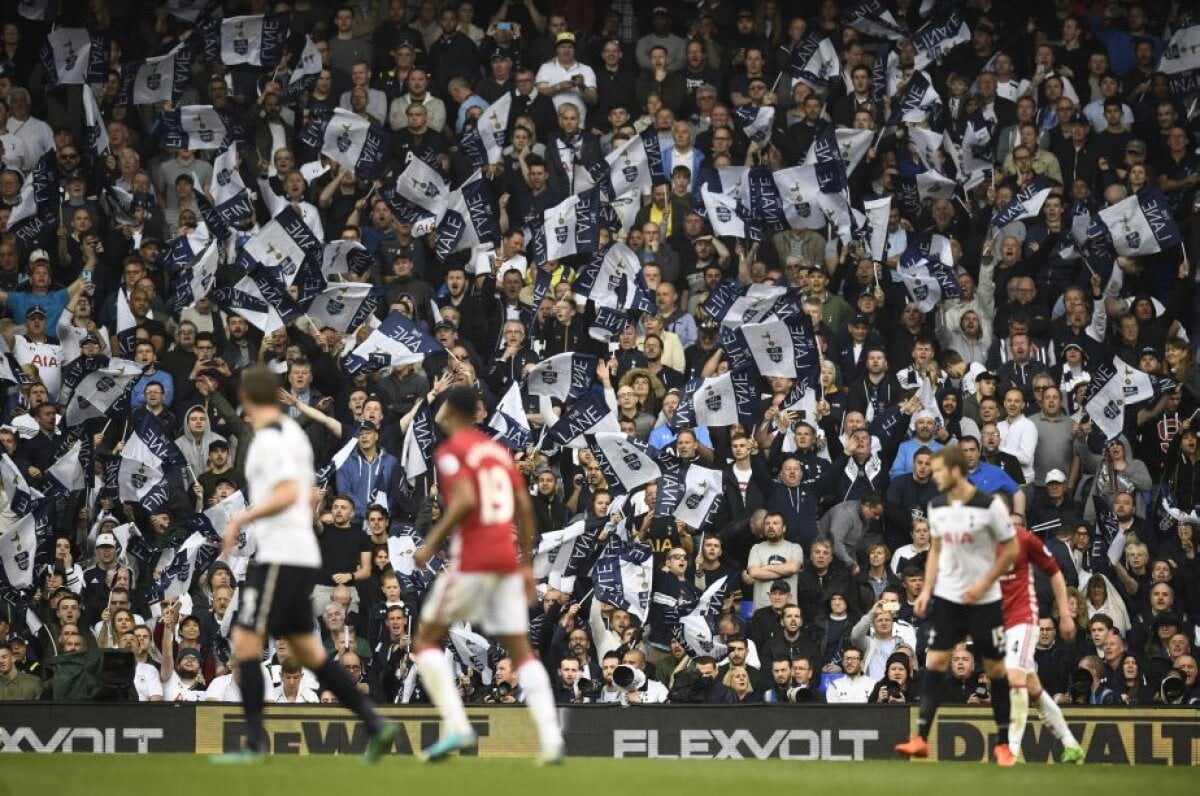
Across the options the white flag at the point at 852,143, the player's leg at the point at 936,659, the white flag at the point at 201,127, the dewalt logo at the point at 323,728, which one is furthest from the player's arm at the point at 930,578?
the white flag at the point at 201,127

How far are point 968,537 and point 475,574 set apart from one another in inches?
172

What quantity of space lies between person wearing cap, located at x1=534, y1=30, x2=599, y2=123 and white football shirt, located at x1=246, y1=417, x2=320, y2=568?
13.4m

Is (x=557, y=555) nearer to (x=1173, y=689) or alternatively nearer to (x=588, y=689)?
(x=588, y=689)

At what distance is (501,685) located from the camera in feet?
64.1

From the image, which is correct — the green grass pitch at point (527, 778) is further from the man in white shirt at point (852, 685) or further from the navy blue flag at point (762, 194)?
the navy blue flag at point (762, 194)

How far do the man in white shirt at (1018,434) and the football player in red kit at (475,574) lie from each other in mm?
10624

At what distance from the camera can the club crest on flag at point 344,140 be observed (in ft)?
78.8

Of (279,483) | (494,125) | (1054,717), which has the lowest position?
(1054,717)

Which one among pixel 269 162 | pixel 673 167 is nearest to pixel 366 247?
pixel 269 162

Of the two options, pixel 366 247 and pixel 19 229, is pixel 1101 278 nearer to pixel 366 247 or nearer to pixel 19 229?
pixel 366 247

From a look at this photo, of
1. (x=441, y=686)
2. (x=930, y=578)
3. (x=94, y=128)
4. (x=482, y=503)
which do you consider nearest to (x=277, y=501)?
(x=482, y=503)

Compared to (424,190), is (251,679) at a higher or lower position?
lower

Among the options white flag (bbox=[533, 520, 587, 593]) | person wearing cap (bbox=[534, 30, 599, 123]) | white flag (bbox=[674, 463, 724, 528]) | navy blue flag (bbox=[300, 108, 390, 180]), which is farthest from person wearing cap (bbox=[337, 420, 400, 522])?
person wearing cap (bbox=[534, 30, 599, 123])

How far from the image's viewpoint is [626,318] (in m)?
22.5
